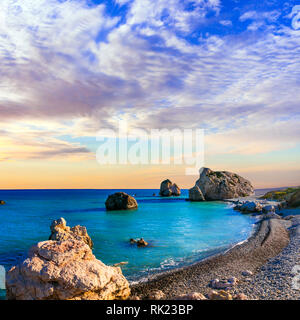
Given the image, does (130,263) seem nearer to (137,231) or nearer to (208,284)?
(208,284)

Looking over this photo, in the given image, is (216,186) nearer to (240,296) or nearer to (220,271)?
(220,271)

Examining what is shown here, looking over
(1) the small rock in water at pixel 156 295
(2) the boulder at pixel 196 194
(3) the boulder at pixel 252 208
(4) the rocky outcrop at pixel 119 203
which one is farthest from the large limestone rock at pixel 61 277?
(2) the boulder at pixel 196 194

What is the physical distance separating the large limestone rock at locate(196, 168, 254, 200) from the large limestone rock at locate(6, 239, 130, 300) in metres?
101

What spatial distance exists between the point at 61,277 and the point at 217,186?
4089 inches

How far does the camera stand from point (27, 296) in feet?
38.9

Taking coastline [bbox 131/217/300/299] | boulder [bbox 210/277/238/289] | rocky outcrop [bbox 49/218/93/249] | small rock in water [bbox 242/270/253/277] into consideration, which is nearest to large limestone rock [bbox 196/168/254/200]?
coastline [bbox 131/217/300/299]

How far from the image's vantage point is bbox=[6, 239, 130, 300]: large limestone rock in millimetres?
11750

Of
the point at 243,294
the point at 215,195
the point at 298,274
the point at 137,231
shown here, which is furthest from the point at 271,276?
the point at 215,195

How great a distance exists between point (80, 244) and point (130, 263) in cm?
894

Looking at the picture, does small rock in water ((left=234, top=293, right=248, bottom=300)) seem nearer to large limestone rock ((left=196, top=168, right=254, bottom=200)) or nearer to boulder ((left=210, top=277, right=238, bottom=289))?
boulder ((left=210, top=277, right=238, bottom=289))

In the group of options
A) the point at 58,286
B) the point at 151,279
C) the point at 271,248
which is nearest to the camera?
the point at 58,286

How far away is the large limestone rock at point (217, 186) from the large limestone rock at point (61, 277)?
330ft
